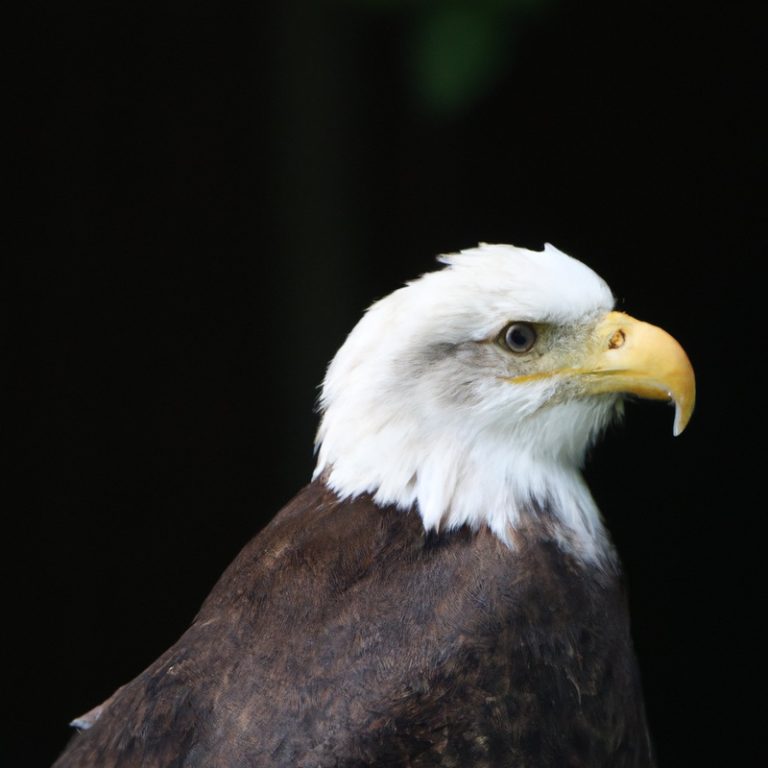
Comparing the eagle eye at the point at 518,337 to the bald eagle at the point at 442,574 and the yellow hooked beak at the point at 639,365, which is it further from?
the yellow hooked beak at the point at 639,365

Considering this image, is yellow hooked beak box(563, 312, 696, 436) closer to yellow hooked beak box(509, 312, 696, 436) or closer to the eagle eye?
yellow hooked beak box(509, 312, 696, 436)

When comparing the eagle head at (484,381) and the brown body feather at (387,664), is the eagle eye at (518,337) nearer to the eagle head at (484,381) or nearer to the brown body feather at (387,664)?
the eagle head at (484,381)

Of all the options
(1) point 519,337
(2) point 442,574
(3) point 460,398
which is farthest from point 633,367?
(2) point 442,574

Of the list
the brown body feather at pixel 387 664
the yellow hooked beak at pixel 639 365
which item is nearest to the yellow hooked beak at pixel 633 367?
the yellow hooked beak at pixel 639 365

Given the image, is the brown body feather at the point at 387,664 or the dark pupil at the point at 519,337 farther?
the dark pupil at the point at 519,337

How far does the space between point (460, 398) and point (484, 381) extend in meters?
0.07

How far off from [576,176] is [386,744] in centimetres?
351

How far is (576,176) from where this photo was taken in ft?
18.0

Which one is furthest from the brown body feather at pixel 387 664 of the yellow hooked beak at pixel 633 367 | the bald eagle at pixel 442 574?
the yellow hooked beak at pixel 633 367

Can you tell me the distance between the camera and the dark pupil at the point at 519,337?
2906 mm

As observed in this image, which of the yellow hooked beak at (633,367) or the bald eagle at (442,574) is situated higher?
the yellow hooked beak at (633,367)

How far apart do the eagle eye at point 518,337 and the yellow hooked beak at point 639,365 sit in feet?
0.44

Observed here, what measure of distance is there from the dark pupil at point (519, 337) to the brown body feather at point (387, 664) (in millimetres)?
420

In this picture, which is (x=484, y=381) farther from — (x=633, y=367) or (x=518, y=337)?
(x=633, y=367)
